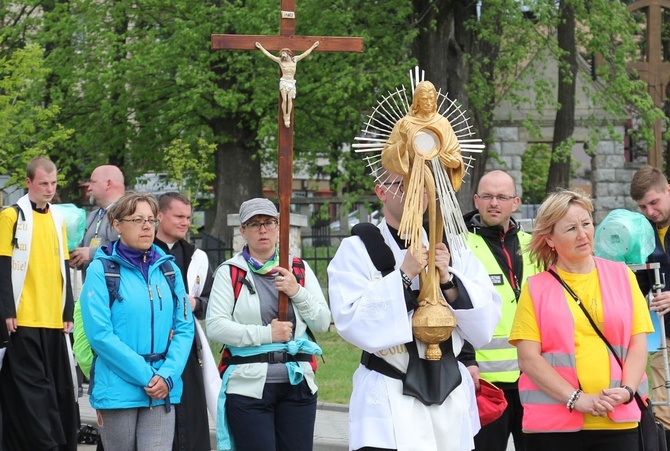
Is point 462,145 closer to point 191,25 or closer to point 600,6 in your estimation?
point 600,6

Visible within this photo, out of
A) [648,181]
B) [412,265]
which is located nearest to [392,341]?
[412,265]

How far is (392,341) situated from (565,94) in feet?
71.5

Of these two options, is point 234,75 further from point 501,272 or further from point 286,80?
point 501,272

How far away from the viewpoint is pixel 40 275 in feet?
27.6

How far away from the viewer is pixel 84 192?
3266cm

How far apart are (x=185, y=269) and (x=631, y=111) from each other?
22.3m

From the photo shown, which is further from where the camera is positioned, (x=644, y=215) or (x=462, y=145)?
(x=644, y=215)

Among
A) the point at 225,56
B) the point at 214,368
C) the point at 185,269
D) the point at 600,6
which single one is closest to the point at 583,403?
the point at 214,368

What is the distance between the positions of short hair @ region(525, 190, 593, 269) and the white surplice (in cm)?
55

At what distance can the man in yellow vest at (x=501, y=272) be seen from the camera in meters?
6.59

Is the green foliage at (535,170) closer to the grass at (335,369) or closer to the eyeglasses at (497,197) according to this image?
the grass at (335,369)

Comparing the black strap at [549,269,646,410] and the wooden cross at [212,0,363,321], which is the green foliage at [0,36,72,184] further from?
the black strap at [549,269,646,410]

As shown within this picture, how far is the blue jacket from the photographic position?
610cm

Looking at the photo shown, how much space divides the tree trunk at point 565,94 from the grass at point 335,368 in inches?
253
